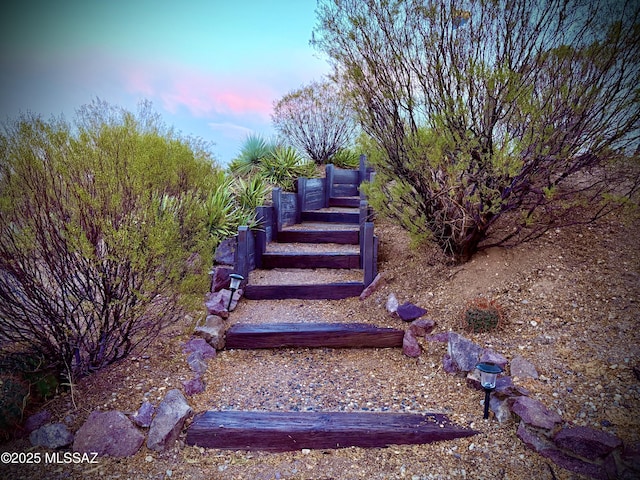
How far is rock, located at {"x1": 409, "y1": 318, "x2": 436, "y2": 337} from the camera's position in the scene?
3.45 m

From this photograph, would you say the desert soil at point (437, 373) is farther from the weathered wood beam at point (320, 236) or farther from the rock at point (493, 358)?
the weathered wood beam at point (320, 236)

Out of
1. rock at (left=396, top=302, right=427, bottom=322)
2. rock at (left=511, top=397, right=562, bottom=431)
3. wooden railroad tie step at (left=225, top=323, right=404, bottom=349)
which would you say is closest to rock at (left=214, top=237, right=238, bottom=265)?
wooden railroad tie step at (left=225, top=323, right=404, bottom=349)

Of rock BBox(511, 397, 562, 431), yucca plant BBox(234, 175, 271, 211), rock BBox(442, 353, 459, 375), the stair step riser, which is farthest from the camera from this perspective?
the stair step riser

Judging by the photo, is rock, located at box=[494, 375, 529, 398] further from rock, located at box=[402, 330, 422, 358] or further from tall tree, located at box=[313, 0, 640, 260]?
tall tree, located at box=[313, 0, 640, 260]

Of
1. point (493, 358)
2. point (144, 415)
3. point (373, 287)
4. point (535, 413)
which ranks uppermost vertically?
point (373, 287)

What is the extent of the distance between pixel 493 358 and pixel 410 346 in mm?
735

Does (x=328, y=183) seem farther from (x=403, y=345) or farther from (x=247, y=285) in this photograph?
(x=403, y=345)

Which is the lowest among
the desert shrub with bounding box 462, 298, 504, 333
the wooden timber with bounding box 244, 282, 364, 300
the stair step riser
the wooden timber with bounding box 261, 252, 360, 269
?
the wooden timber with bounding box 244, 282, 364, 300

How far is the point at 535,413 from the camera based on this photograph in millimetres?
2314

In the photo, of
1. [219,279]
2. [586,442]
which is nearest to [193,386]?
[219,279]

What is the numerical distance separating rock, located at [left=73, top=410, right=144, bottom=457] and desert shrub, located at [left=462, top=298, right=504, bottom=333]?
227 cm

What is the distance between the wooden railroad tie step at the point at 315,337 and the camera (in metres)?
3.60

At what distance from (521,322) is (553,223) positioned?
3.13ft

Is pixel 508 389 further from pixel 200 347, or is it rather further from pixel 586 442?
pixel 200 347
